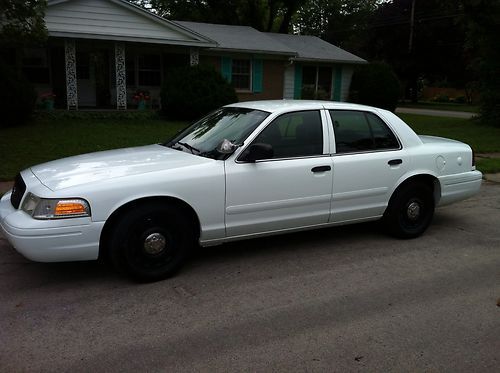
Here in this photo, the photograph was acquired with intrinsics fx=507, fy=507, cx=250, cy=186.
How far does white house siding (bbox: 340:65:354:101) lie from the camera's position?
25.9m

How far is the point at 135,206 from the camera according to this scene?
169 inches

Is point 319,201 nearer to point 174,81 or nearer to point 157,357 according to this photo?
point 157,357

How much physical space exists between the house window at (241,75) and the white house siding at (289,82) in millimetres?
2146

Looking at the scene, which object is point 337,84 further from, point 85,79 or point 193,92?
point 85,79

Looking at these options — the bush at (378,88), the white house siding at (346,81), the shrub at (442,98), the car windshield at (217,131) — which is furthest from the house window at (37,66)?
the shrub at (442,98)

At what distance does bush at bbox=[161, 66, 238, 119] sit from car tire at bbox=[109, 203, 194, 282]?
13098 mm

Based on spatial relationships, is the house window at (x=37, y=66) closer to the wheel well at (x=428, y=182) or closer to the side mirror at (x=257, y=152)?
the side mirror at (x=257, y=152)

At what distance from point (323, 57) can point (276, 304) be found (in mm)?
21946

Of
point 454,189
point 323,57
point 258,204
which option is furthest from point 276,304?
point 323,57

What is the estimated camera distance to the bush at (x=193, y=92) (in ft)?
56.2

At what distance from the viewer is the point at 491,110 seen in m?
19.1

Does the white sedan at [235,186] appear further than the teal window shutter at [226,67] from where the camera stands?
No

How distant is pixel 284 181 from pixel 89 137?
9.05 metres

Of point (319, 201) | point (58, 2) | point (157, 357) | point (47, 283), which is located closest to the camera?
point (157, 357)
